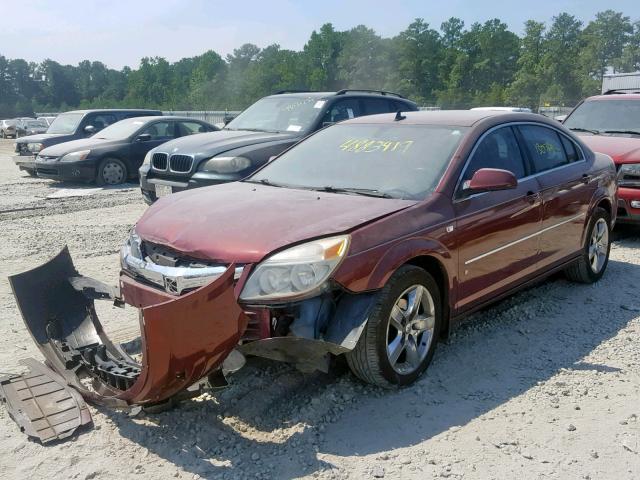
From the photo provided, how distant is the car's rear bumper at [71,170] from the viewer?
12766mm

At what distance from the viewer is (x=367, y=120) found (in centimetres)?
514

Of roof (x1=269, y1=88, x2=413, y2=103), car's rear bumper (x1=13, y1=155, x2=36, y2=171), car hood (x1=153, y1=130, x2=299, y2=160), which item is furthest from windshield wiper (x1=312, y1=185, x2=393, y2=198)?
car's rear bumper (x1=13, y1=155, x2=36, y2=171)

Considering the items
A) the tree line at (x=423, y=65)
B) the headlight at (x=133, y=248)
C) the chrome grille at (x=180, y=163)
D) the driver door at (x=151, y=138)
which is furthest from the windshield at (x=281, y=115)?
the tree line at (x=423, y=65)

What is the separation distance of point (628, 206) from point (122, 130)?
10212mm

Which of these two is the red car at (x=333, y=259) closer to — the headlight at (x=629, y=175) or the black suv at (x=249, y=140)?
the headlight at (x=629, y=175)

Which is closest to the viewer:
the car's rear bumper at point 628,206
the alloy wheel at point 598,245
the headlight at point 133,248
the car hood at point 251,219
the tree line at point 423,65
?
the car hood at point 251,219

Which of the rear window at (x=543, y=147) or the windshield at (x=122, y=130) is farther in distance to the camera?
the windshield at (x=122, y=130)

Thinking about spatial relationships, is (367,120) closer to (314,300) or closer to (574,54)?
(314,300)

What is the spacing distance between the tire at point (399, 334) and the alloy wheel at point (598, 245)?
2648mm

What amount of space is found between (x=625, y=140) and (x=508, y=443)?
20.6 feet

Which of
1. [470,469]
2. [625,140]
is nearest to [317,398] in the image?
[470,469]

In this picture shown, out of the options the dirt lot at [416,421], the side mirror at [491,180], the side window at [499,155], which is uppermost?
the side window at [499,155]

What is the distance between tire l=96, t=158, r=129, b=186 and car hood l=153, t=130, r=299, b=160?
4.52m

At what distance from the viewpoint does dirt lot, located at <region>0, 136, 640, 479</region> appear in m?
3.05
